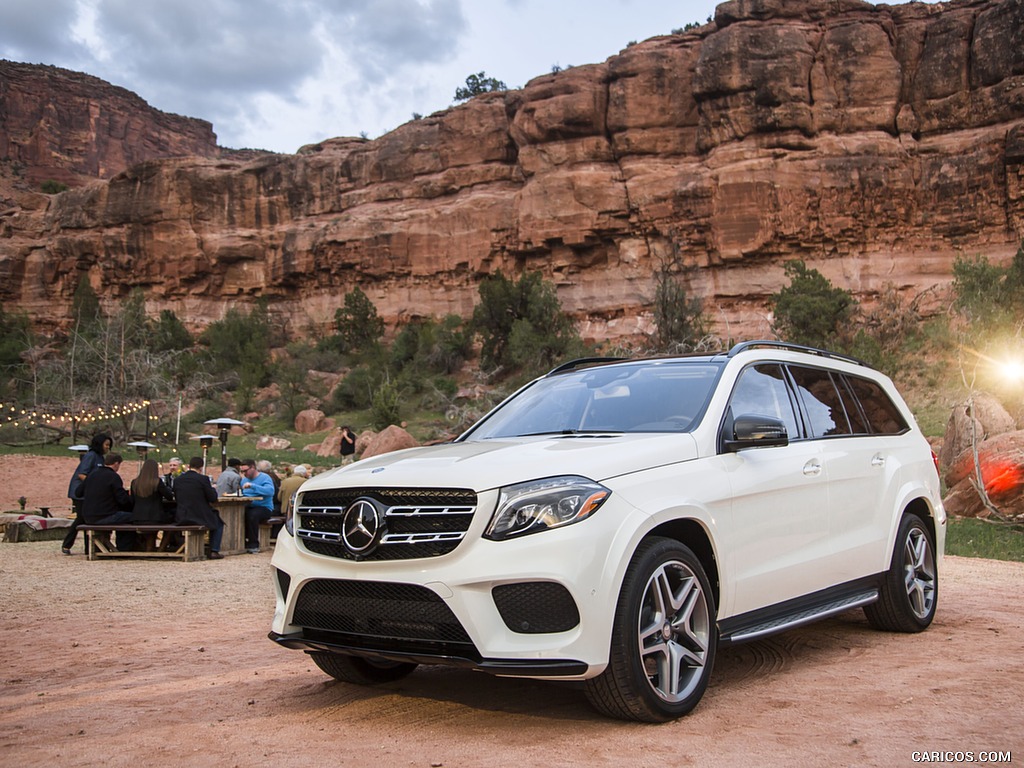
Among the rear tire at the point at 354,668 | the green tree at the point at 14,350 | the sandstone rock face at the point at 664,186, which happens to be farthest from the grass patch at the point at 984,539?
the green tree at the point at 14,350

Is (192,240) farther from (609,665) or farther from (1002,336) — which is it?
(609,665)

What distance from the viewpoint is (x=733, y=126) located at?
5100cm

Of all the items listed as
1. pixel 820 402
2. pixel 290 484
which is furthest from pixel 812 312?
pixel 820 402

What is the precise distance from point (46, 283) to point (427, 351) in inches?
1277

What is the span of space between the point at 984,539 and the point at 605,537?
10.1m

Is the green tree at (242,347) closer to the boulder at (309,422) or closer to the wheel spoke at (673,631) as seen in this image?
the boulder at (309,422)

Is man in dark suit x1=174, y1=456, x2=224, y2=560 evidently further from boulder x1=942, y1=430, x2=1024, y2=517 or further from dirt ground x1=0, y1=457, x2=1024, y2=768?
boulder x1=942, y1=430, x2=1024, y2=517

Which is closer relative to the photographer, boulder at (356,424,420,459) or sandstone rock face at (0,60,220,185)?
boulder at (356,424,420,459)

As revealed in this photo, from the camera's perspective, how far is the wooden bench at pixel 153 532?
12.0 meters

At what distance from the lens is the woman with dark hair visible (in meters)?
12.0

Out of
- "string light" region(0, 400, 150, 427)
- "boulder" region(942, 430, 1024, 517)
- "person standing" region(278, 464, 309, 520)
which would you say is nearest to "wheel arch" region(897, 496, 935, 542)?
"boulder" region(942, 430, 1024, 517)

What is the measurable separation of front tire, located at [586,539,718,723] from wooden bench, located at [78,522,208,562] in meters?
9.11

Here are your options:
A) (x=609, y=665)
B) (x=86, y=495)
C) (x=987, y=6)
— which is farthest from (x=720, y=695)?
(x=987, y=6)

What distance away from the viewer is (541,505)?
395 cm
